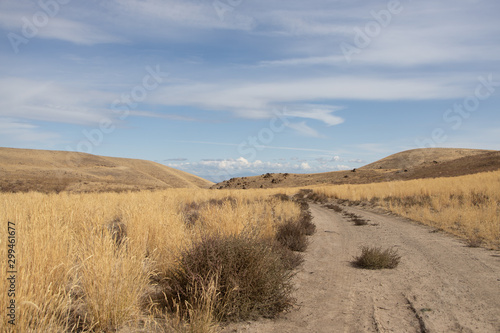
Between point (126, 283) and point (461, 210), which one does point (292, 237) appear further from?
point (461, 210)

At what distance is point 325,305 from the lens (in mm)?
4516

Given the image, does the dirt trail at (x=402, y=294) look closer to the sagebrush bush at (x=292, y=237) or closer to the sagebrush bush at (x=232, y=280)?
the sagebrush bush at (x=232, y=280)

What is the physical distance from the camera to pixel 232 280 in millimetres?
3898

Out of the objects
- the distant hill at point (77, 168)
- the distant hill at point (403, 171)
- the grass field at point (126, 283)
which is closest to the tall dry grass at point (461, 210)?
the grass field at point (126, 283)

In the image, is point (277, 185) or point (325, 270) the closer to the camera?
point (325, 270)

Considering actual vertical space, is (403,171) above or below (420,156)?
below

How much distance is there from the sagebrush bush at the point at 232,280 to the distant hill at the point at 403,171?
156ft

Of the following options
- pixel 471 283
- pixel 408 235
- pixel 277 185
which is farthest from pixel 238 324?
pixel 277 185

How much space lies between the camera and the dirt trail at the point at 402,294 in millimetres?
3842

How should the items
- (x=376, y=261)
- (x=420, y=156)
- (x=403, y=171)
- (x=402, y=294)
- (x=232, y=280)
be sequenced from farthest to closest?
(x=420, y=156)
(x=403, y=171)
(x=376, y=261)
(x=402, y=294)
(x=232, y=280)

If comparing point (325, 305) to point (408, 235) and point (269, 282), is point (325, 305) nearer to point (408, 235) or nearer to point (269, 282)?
point (269, 282)

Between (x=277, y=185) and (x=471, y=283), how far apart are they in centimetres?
5915

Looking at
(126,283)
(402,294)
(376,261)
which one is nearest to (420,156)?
(376,261)

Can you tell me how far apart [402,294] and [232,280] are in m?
3.03
